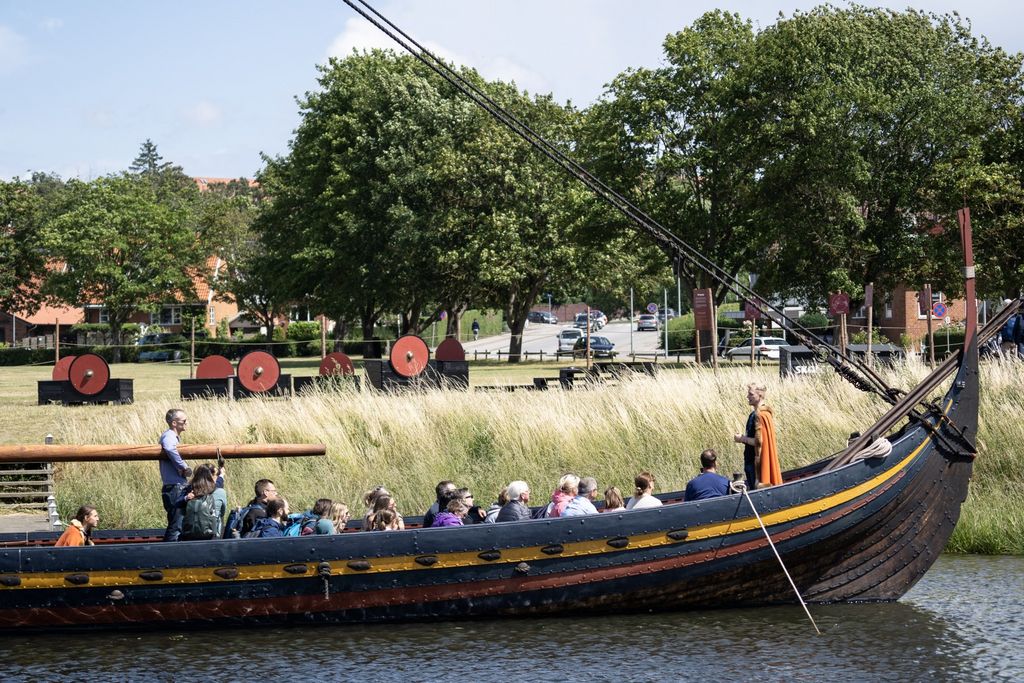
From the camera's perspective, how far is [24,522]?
17672mm

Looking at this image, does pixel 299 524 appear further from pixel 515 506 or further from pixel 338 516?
pixel 515 506

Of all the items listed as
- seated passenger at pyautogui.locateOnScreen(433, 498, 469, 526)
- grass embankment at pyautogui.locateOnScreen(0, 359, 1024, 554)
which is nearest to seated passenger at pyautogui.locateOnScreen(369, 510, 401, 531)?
seated passenger at pyautogui.locateOnScreen(433, 498, 469, 526)

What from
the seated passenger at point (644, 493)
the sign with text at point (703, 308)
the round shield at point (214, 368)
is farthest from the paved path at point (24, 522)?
the sign with text at point (703, 308)

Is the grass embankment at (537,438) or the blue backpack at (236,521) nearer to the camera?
the blue backpack at (236,521)

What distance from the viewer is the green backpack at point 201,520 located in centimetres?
1252

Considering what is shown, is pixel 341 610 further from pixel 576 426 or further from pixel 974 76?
pixel 974 76

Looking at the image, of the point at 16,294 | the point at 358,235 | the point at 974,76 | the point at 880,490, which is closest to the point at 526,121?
the point at 358,235

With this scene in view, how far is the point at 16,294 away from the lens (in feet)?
257

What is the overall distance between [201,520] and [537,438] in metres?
7.30

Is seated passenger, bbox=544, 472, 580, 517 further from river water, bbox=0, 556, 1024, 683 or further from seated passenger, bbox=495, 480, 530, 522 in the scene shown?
river water, bbox=0, 556, 1024, 683

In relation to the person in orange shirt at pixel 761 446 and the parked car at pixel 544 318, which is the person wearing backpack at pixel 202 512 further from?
the parked car at pixel 544 318

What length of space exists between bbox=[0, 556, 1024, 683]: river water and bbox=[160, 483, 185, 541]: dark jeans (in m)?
1.04

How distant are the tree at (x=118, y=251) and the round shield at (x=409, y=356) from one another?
4502 cm

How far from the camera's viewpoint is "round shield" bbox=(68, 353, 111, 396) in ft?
107
